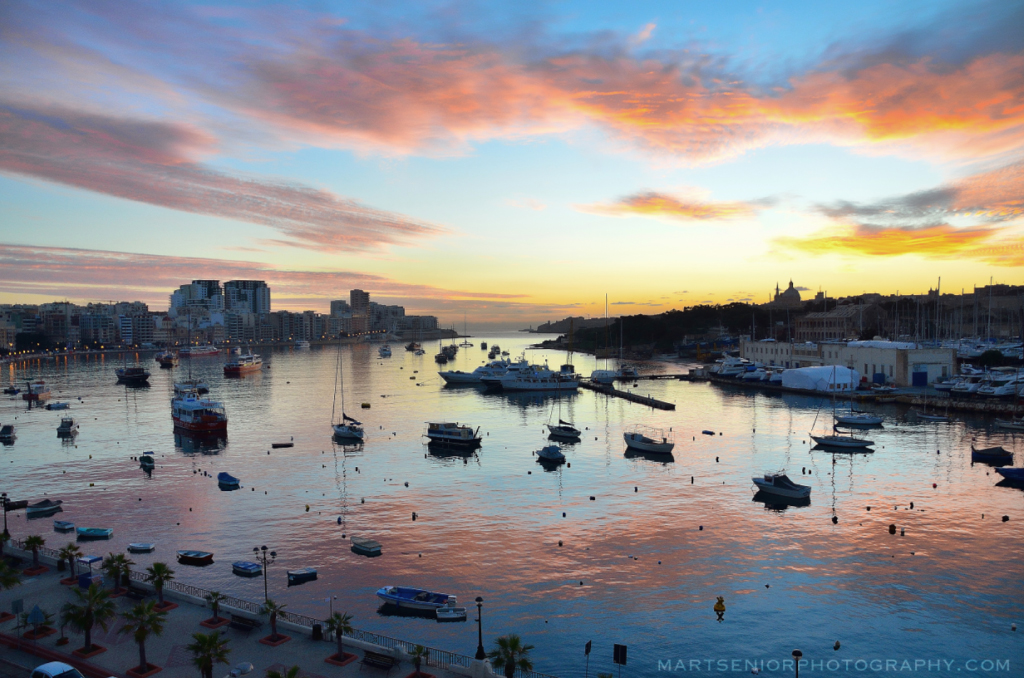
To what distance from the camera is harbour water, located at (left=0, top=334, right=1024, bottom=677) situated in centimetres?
2883

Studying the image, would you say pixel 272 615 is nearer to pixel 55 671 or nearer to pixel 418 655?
pixel 55 671

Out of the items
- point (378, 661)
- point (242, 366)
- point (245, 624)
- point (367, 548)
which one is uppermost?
point (242, 366)

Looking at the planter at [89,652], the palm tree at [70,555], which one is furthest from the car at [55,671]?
the palm tree at [70,555]

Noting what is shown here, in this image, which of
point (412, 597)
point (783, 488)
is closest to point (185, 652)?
point (412, 597)

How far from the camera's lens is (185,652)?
23703mm

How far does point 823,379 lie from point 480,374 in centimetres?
6893

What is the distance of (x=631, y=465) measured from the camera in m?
61.7

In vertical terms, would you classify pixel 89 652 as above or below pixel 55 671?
below

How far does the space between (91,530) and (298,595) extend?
19600 mm

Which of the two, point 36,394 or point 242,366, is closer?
point 36,394

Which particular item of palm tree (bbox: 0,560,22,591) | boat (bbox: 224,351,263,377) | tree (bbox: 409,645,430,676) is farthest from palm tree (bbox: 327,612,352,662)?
boat (bbox: 224,351,263,377)

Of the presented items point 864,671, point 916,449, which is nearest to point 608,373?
point 916,449

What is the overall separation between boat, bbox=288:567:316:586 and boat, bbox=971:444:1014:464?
61495 millimetres

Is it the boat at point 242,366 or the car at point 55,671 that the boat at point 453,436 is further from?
the boat at point 242,366
